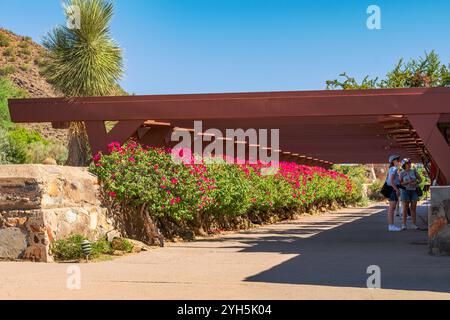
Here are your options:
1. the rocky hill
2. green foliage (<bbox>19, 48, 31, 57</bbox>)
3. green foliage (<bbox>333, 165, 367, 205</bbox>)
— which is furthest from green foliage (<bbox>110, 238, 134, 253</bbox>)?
green foliage (<bbox>19, 48, 31, 57</bbox>)

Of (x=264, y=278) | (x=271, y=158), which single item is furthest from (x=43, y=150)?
(x=264, y=278)

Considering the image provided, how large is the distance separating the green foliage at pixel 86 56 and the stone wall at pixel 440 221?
40.4 feet

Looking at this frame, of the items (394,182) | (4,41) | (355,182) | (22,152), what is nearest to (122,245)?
(394,182)

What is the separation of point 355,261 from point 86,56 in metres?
13.5

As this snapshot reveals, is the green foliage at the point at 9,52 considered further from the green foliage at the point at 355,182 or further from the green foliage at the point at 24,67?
the green foliage at the point at 355,182

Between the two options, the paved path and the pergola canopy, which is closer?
the paved path

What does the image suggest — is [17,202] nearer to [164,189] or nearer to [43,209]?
[43,209]

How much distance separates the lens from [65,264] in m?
10.8

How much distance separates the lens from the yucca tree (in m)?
22.3

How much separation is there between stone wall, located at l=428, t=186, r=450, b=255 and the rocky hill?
4805cm

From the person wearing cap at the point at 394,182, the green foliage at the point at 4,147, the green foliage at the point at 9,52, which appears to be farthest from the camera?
the green foliage at the point at 9,52

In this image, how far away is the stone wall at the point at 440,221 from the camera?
11312 mm

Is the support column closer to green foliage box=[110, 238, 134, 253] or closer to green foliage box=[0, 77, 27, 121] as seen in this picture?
green foliage box=[110, 238, 134, 253]

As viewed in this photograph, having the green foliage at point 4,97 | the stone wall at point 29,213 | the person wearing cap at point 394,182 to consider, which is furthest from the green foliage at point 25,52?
the stone wall at point 29,213
